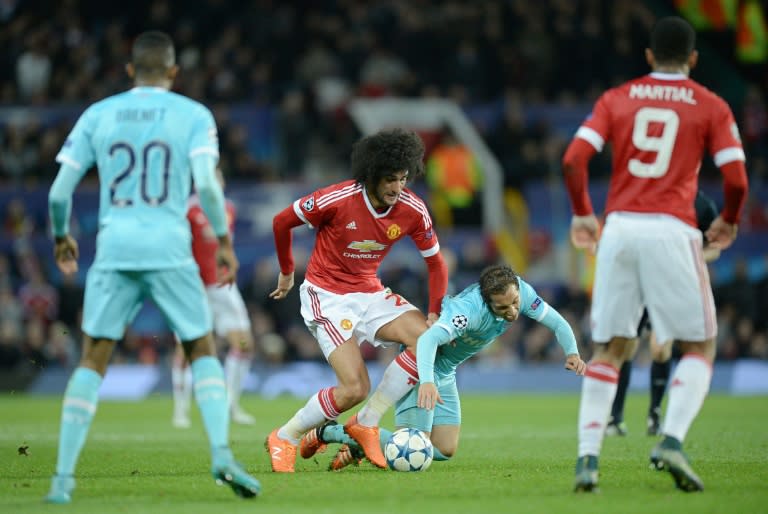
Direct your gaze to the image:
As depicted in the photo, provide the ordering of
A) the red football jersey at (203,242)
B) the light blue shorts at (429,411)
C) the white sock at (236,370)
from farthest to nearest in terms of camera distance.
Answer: the white sock at (236,370)
the red football jersey at (203,242)
the light blue shorts at (429,411)

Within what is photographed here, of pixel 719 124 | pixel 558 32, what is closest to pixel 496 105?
pixel 558 32

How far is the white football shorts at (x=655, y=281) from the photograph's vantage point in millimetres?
7016

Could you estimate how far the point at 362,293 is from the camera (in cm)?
926

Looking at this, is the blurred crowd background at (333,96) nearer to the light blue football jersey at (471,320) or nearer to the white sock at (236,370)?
the white sock at (236,370)

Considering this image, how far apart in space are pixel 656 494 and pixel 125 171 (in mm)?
3504

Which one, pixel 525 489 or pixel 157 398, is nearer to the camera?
pixel 525 489

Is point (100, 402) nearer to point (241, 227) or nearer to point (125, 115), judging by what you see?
point (241, 227)

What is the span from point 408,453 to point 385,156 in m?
2.11

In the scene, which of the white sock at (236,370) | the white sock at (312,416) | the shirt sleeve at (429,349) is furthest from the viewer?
the white sock at (236,370)

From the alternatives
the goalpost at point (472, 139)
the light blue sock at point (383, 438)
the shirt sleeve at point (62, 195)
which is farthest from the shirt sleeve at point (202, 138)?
the goalpost at point (472, 139)

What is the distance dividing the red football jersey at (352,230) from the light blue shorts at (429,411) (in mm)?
871

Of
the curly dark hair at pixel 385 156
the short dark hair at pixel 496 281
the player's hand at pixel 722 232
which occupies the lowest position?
the short dark hair at pixel 496 281

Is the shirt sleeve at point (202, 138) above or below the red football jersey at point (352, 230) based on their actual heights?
above

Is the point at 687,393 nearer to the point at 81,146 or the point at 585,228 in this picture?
the point at 585,228
